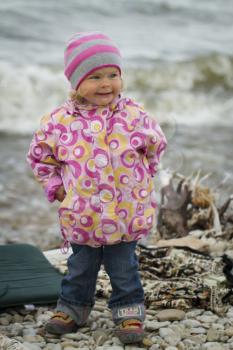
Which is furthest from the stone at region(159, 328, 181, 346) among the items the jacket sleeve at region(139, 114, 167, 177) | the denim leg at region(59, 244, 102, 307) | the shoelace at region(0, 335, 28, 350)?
the jacket sleeve at region(139, 114, 167, 177)

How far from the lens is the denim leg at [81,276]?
3.95 metres

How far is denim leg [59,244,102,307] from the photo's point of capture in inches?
155

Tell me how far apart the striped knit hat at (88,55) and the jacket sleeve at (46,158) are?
263 millimetres

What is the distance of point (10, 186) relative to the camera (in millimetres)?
8578

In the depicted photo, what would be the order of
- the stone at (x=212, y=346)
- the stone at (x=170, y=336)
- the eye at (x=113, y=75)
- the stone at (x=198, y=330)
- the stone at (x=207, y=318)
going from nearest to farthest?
the eye at (x=113, y=75) < the stone at (x=212, y=346) < the stone at (x=170, y=336) < the stone at (x=198, y=330) < the stone at (x=207, y=318)

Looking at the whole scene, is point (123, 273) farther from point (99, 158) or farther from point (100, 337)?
point (99, 158)

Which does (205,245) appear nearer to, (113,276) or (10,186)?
(113,276)

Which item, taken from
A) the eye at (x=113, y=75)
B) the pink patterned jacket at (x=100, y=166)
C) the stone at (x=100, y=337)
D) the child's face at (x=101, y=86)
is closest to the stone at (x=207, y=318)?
the stone at (x=100, y=337)

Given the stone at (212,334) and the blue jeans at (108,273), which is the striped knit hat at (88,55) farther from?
the stone at (212,334)

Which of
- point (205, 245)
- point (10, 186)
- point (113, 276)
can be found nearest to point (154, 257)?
point (205, 245)

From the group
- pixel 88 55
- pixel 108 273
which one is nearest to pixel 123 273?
pixel 108 273

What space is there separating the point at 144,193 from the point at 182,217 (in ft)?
6.63

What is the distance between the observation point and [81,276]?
Answer: 4.02 m

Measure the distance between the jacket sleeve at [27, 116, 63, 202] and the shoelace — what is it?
0.72 meters
